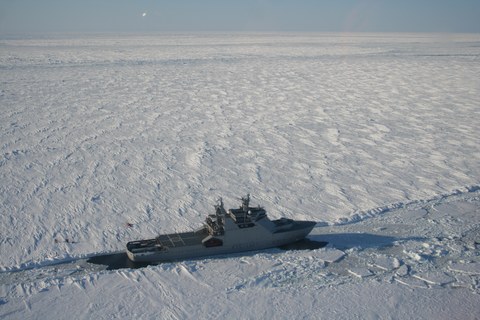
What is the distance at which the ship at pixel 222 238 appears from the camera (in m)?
7.39

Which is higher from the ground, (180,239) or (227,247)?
(180,239)

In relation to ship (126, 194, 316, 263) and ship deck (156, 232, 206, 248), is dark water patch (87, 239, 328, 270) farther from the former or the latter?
ship deck (156, 232, 206, 248)

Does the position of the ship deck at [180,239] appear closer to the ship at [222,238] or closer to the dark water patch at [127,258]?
the ship at [222,238]

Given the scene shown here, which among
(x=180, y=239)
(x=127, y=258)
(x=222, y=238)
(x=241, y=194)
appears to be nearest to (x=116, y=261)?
(x=127, y=258)

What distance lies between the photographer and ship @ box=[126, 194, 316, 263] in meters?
7.39

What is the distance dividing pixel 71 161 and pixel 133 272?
585cm

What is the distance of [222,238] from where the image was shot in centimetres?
753

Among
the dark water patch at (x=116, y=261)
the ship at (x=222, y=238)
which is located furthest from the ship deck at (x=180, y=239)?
the dark water patch at (x=116, y=261)

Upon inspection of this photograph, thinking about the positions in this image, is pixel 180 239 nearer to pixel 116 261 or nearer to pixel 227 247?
pixel 227 247

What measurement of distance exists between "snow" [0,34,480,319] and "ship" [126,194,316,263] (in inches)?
7.7

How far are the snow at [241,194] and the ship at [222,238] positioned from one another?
0.64 ft

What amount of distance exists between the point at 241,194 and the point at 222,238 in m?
2.69

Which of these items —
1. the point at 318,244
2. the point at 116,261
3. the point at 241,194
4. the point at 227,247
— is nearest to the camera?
the point at 116,261

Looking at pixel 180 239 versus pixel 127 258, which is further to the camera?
pixel 180 239
